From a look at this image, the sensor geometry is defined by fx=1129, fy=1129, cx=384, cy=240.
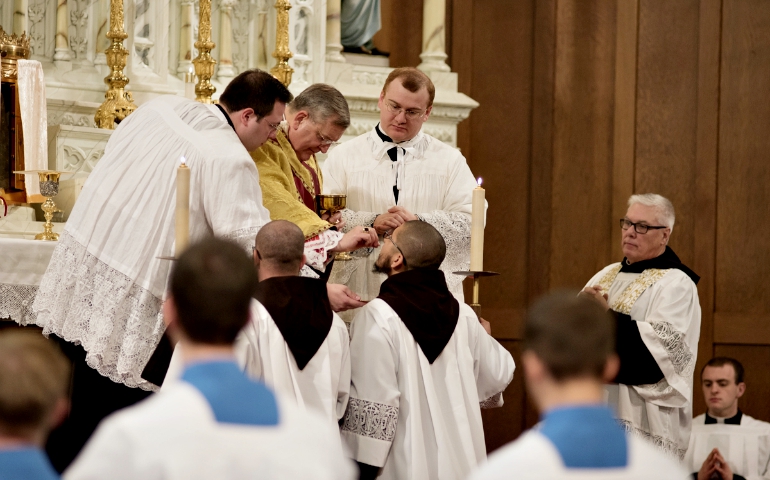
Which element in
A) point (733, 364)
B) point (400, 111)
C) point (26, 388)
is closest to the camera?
point (26, 388)

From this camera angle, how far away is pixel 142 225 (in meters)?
3.95

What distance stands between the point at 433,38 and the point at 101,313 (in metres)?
3.96

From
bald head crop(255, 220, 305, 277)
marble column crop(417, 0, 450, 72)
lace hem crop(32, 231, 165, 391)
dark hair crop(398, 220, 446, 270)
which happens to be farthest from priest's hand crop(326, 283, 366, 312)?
marble column crop(417, 0, 450, 72)

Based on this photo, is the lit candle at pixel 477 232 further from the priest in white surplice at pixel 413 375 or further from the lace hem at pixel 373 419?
the lace hem at pixel 373 419

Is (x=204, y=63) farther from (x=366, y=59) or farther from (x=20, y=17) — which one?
(x=366, y=59)

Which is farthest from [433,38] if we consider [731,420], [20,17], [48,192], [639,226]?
[48,192]

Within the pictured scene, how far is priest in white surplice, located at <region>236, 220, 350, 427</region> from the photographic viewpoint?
3.59 meters

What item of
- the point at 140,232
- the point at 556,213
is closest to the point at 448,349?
the point at 140,232

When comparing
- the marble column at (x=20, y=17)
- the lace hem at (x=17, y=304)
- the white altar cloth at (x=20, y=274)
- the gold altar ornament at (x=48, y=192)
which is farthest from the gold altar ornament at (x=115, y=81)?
the lace hem at (x=17, y=304)

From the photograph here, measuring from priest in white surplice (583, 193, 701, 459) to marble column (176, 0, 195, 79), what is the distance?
2.63 m

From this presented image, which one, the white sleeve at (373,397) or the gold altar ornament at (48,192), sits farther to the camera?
the gold altar ornament at (48,192)

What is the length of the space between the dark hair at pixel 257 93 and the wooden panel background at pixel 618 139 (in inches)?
154

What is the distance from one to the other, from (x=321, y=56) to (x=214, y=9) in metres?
0.69

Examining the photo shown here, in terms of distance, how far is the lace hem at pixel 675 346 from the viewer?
5.57 metres
